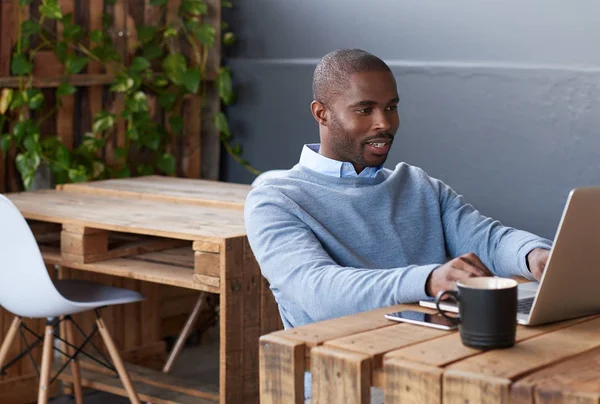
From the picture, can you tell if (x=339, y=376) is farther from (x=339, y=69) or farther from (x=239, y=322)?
(x=239, y=322)

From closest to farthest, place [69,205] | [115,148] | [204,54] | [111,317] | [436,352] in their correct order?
1. [436,352]
2. [69,205]
3. [111,317]
4. [115,148]
5. [204,54]

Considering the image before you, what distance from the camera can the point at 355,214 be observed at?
243 centimetres

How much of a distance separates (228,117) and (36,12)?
1.35 meters

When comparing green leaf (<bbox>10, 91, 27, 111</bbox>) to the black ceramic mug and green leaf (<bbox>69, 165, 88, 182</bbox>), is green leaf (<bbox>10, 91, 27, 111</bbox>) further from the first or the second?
the black ceramic mug

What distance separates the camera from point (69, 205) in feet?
13.4

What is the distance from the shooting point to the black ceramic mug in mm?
1685

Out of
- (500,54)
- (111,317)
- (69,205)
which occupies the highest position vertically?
(500,54)

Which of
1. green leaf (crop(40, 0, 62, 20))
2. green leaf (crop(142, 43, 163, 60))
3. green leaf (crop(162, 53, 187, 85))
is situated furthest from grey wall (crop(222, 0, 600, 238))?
green leaf (crop(40, 0, 62, 20))

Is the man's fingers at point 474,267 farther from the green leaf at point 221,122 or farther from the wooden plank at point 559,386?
the green leaf at point 221,122

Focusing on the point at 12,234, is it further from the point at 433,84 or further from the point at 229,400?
→ the point at 433,84

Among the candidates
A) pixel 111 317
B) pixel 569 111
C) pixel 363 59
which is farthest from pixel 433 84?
pixel 363 59

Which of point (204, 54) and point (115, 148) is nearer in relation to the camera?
point (115, 148)

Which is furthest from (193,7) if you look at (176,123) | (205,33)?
(176,123)

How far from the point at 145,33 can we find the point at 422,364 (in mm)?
4188
